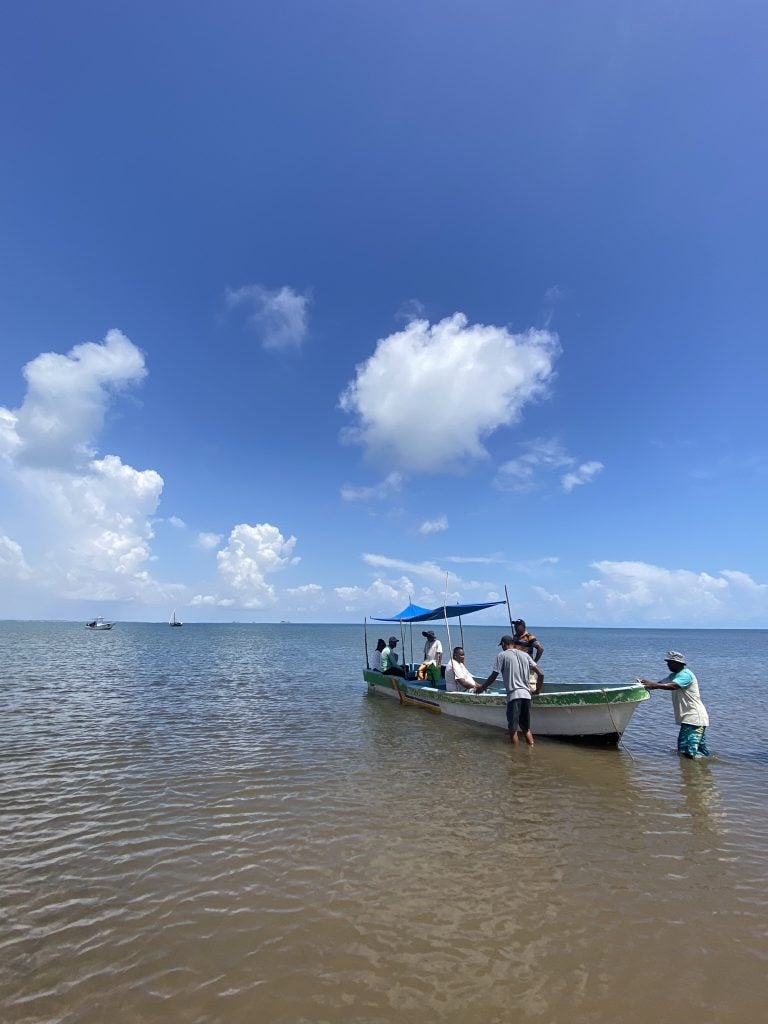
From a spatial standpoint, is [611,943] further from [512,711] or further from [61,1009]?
[512,711]

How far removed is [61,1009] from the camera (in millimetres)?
3826

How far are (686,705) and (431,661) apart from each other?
1042 centimetres

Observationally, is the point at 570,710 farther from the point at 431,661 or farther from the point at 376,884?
the point at 376,884

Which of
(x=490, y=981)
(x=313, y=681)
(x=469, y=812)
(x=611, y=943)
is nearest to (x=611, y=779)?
(x=469, y=812)

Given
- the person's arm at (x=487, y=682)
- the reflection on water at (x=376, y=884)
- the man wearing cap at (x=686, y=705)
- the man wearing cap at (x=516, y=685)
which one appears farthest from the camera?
the person's arm at (x=487, y=682)

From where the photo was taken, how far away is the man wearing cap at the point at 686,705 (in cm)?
1145

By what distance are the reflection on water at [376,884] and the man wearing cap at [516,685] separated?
0.74m

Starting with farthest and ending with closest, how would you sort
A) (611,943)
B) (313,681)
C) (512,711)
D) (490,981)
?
(313,681) < (512,711) < (611,943) < (490,981)

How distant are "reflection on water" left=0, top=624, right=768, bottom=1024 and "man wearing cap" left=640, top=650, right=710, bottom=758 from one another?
51 centimetres

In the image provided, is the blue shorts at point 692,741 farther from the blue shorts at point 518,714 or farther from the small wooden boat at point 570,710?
the blue shorts at point 518,714

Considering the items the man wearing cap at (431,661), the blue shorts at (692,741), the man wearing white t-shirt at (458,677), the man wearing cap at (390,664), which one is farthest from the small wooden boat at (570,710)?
the man wearing cap at (390,664)

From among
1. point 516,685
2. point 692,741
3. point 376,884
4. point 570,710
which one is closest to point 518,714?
point 516,685

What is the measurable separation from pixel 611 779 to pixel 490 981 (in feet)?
24.6

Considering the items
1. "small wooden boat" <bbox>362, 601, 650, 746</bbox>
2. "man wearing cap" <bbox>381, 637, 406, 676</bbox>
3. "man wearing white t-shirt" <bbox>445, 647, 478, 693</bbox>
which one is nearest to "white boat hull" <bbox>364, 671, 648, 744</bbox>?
"small wooden boat" <bbox>362, 601, 650, 746</bbox>
